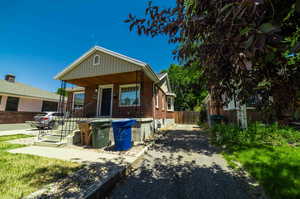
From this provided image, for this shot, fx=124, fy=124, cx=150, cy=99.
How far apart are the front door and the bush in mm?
7745

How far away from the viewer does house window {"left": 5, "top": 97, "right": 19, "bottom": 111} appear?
40.3ft

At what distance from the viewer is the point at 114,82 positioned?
966 cm

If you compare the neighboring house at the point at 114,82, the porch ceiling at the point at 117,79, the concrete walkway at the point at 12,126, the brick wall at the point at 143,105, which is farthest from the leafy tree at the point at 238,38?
the concrete walkway at the point at 12,126

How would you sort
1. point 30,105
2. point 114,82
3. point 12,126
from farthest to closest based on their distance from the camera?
point 30,105 → point 12,126 → point 114,82

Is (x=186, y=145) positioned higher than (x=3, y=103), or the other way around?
(x=3, y=103)

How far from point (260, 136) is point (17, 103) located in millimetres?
20374

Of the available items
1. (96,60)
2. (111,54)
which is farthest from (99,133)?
(96,60)

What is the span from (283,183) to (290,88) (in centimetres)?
Result: 233

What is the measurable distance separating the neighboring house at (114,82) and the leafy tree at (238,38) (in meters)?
5.01

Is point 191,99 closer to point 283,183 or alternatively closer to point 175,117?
point 175,117

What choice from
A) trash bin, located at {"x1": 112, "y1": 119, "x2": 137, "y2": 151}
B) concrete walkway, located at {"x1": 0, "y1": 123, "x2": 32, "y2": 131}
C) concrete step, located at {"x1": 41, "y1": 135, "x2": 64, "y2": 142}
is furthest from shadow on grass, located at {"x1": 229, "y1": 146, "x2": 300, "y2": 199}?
concrete walkway, located at {"x1": 0, "y1": 123, "x2": 32, "y2": 131}

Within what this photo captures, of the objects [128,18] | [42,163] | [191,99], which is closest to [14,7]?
[42,163]

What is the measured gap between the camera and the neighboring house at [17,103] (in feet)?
38.9

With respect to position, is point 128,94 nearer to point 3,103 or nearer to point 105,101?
point 105,101
